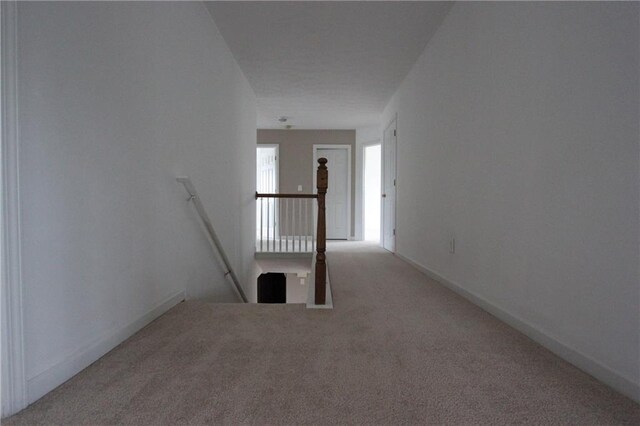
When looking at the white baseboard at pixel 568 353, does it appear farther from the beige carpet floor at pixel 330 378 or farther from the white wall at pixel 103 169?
the white wall at pixel 103 169

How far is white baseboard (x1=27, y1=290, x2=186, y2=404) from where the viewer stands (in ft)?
4.04

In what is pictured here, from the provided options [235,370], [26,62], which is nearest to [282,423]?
[235,370]

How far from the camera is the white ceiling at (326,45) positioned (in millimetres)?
2967

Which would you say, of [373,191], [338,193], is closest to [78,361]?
[338,193]

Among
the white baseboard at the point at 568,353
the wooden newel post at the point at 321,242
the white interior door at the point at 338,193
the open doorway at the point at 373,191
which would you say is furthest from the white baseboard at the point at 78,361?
the open doorway at the point at 373,191

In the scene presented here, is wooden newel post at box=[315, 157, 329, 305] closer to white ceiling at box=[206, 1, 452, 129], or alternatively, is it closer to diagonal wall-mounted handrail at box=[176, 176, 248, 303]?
diagonal wall-mounted handrail at box=[176, 176, 248, 303]

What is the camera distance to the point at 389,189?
562 centimetres

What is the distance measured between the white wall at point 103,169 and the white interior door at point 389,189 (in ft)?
10.4

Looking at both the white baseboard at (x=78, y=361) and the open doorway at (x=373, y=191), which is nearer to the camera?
the white baseboard at (x=78, y=361)

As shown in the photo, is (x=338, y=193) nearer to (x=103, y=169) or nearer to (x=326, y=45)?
(x=326, y=45)

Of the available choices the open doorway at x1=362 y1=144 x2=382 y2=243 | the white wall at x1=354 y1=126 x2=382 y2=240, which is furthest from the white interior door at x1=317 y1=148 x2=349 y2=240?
the open doorway at x1=362 y1=144 x2=382 y2=243

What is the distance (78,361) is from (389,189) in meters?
4.83

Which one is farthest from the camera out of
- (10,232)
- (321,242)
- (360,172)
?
(360,172)

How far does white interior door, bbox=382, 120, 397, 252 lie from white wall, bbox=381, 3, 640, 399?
2.25 meters
